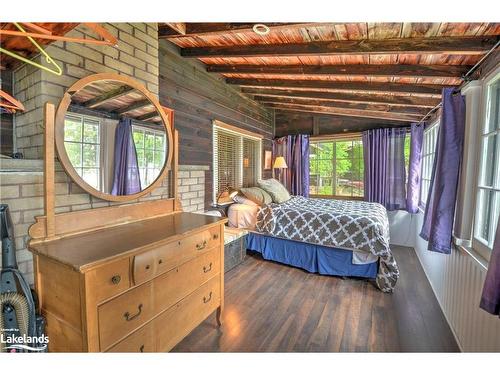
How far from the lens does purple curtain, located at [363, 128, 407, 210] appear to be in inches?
150

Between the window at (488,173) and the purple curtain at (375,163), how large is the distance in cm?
246

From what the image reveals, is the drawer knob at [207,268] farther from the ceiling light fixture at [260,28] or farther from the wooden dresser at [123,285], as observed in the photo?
the ceiling light fixture at [260,28]

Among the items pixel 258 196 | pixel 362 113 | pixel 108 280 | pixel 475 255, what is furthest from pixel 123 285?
pixel 362 113

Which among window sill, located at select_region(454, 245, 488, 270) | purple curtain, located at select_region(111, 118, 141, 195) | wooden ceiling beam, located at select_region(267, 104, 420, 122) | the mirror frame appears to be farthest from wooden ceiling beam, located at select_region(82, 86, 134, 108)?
wooden ceiling beam, located at select_region(267, 104, 420, 122)

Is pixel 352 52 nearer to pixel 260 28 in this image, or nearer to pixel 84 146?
pixel 260 28

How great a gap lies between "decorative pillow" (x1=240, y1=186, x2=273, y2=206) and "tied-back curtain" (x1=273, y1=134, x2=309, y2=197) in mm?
1368

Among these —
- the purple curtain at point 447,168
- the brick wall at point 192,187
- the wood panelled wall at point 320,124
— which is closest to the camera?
the purple curtain at point 447,168

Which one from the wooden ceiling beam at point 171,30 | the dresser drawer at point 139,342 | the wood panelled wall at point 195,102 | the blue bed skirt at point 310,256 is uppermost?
the wooden ceiling beam at point 171,30

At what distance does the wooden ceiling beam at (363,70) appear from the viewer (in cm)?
188

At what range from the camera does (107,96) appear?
140cm

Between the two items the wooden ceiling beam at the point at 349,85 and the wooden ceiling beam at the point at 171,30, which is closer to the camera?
the wooden ceiling beam at the point at 171,30

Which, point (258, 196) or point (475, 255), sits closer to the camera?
point (475, 255)

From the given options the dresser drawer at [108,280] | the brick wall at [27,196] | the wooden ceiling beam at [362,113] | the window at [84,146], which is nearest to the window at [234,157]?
the wooden ceiling beam at [362,113]

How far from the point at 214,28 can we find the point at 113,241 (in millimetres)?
1657
